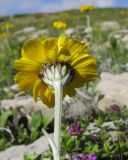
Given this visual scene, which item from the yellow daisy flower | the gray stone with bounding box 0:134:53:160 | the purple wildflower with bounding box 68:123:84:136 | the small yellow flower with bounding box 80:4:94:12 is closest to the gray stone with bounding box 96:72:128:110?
the gray stone with bounding box 0:134:53:160

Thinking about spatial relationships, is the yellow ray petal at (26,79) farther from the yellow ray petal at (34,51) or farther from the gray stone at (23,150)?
the gray stone at (23,150)

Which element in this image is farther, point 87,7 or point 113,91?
point 87,7

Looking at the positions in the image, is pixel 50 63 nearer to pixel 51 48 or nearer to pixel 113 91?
pixel 51 48

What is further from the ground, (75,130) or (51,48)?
(51,48)

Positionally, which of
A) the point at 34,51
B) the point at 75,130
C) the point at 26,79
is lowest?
the point at 75,130

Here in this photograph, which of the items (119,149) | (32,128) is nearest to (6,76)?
(32,128)

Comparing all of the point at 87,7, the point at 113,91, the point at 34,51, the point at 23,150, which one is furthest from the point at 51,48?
the point at 87,7
